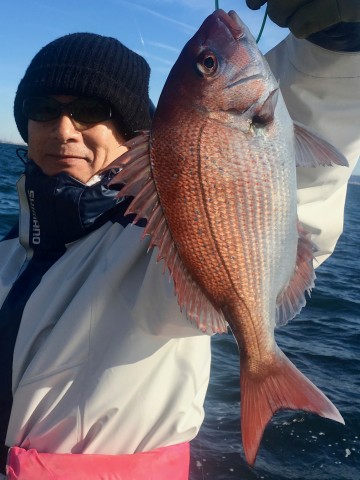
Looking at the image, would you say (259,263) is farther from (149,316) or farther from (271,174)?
(149,316)

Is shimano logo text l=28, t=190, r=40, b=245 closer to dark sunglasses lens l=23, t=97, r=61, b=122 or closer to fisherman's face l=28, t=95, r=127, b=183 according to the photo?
fisherman's face l=28, t=95, r=127, b=183

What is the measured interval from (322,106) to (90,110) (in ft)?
3.77

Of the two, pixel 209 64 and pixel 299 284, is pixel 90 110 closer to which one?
pixel 209 64

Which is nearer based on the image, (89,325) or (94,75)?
(89,325)

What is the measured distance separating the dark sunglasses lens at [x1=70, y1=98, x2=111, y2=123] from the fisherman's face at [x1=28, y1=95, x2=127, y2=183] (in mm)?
29

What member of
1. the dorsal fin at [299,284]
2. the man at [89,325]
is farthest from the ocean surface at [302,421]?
the dorsal fin at [299,284]

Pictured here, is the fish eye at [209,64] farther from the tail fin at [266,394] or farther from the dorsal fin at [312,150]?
the tail fin at [266,394]

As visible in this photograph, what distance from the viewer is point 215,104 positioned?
5.63 feet

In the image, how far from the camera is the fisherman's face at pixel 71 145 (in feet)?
8.79

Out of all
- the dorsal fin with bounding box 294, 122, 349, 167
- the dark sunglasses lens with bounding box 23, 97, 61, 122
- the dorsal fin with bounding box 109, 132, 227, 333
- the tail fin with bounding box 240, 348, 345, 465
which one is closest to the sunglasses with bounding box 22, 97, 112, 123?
the dark sunglasses lens with bounding box 23, 97, 61, 122

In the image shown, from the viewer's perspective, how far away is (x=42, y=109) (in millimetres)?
2742

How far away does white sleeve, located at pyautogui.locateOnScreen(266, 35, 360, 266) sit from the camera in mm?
2240

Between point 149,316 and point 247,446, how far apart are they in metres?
0.68

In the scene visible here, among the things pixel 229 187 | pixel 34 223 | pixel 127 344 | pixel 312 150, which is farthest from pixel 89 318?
pixel 312 150
